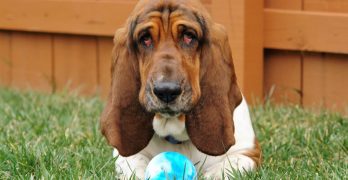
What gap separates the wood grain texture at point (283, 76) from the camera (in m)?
7.06

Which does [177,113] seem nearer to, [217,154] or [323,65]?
[217,154]

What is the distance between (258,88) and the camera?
716 centimetres

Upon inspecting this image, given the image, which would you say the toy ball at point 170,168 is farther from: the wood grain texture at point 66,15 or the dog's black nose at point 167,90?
the wood grain texture at point 66,15

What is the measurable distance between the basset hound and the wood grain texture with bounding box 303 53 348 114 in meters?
1.84

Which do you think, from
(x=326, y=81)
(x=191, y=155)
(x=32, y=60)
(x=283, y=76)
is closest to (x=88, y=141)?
(x=191, y=155)

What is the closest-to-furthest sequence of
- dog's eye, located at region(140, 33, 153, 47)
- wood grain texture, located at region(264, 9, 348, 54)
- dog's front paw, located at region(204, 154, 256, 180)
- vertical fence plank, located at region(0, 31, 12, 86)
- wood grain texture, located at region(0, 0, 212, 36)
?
dog's eye, located at region(140, 33, 153, 47) < dog's front paw, located at region(204, 154, 256, 180) < wood grain texture, located at region(264, 9, 348, 54) < wood grain texture, located at region(0, 0, 212, 36) < vertical fence plank, located at region(0, 31, 12, 86)

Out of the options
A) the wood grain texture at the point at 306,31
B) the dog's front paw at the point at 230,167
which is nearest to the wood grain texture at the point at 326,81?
the wood grain texture at the point at 306,31

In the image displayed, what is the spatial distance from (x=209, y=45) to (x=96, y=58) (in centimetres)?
302

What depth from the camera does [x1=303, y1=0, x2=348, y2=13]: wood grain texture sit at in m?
6.75

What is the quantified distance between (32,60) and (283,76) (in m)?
2.16

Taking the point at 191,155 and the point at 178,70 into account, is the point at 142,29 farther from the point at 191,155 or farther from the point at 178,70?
the point at 191,155

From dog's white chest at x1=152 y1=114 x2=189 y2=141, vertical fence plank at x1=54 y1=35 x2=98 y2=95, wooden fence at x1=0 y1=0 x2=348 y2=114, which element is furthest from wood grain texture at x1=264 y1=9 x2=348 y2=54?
dog's white chest at x1=152 y1=114 x2=189 y2=141

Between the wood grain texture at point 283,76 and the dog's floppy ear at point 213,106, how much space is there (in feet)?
6.89

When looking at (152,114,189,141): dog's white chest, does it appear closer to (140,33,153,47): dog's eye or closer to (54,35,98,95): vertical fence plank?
(140,33,153,47): dog's eye
